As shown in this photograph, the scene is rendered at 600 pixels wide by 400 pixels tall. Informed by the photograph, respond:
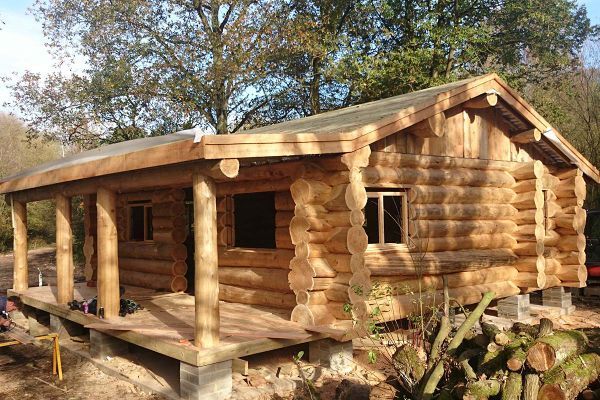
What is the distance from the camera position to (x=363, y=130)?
25.2 feet

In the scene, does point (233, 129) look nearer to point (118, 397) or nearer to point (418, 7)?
point (418, 7)

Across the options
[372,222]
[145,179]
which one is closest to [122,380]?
[145,179]

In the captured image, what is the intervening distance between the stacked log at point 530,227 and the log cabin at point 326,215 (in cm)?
3

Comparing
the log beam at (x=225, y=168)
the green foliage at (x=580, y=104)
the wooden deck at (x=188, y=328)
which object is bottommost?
the wooden deck at (x=188, y=328)

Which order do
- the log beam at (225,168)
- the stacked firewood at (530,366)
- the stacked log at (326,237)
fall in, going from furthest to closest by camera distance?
the stacked log at (326,237), the log beam at (225,168), the stacked firewood at (530,366)

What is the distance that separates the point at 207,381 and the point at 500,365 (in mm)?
3373

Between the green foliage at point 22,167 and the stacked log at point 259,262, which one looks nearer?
the stacked log at point 259,262

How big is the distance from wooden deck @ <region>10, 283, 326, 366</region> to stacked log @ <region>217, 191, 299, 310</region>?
0.23 m

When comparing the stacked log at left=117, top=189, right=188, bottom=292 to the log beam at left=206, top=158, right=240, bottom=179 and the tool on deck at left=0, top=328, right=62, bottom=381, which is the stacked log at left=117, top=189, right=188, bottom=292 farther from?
the log beam at left=206, top=158, right=240, bottom=179

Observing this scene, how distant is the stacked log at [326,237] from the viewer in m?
7.66

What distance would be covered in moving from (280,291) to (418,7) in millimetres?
15945

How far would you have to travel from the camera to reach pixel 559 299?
40.4 ft

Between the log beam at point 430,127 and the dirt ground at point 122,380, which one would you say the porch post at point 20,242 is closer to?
the dirt ground at point 122,380

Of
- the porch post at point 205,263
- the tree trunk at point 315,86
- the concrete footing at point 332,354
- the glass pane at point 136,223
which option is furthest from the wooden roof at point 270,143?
the tree trunk at point 315,86
